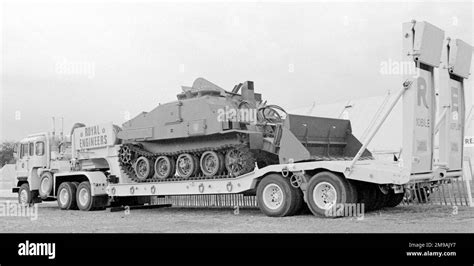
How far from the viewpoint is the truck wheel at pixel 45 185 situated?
19516 millimetres

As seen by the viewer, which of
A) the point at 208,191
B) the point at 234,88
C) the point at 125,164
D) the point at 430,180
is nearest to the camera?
the point at 430,180

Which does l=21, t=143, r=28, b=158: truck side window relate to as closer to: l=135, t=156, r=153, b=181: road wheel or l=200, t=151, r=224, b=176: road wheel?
l=135, t=156, r=153, b=181: road wheel

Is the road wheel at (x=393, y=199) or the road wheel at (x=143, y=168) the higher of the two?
the road wheel at (x=143, y=168)

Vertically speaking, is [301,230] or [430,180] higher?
[430,180]

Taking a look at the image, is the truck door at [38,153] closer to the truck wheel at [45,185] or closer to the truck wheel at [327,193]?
the truck wheel at [45,185]

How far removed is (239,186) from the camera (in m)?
13.5

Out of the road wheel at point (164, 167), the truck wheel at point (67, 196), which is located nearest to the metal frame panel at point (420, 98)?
the road wheel at point (164, 167)

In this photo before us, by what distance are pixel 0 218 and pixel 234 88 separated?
7.41m

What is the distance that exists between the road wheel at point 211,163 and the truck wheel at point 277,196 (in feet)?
5.10

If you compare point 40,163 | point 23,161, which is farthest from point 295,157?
point 23,161

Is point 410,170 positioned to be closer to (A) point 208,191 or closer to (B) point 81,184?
(A) point 208,191

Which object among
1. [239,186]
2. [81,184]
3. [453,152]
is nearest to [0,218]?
[81,184]

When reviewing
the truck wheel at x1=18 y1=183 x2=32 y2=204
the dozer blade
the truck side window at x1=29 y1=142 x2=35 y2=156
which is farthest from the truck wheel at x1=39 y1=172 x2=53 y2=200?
the dozer blade
